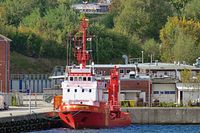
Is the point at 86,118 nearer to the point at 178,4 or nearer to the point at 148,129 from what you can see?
the point at 148,129

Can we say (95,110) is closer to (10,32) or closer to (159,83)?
(159,83)

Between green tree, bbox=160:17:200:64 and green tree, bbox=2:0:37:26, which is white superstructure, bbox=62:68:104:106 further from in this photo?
green tree, bbox=2:0:37:26

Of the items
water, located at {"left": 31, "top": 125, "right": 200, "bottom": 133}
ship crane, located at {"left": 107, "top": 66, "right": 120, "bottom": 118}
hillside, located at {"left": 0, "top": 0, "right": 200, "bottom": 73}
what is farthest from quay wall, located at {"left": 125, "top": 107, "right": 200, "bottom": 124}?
hillside, located at {"left": 0, "top": 0, "right": 200, "bottom": 73}

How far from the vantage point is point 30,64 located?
494ft

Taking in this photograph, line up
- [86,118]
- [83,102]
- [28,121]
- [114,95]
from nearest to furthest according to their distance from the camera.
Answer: [28,121] < [86,118] < [83,102] < [114,95]

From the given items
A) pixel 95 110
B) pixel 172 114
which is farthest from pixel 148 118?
pixel 95 110

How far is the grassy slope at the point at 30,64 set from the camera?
5807 inches

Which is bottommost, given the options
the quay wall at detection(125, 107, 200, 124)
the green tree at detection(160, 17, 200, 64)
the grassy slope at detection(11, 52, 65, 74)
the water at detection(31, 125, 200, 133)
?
the water at detection(31, 125, 200, 133)

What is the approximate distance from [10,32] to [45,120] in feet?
230

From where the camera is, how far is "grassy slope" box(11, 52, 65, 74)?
5807 inches

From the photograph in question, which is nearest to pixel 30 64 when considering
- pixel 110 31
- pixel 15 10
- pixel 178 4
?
pixel 110 31

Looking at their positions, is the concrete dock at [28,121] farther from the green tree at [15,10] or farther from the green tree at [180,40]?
the green tree at [15,10]

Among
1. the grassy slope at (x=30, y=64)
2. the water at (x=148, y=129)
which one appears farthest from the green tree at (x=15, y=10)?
the water at (x=148, y=129)

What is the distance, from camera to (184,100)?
11331cm
